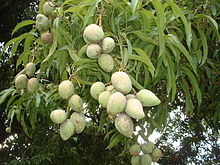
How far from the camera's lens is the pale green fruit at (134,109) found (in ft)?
2.26

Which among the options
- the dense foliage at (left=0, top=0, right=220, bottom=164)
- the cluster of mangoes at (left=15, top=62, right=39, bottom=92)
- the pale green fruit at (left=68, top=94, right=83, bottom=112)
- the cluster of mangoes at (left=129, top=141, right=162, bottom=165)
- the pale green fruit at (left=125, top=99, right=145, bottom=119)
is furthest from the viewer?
the cluster of mangoes at (left=129, top=141, right=162, bottom=165)

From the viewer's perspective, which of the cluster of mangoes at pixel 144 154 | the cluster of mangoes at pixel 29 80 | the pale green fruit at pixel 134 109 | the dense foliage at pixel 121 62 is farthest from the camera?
the cluster of mangoes at pixel 144 154

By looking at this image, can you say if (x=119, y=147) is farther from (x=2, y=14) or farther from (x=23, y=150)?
(x=2, y=14)

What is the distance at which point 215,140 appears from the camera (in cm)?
492

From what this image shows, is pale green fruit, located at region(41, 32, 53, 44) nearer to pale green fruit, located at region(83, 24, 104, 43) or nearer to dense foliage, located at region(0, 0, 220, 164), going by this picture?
dense foliage, located at region(0, 0, 220, 164)

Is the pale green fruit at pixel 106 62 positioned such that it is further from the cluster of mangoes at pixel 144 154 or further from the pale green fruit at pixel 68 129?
the cluster of mangoes at pixel 144 154

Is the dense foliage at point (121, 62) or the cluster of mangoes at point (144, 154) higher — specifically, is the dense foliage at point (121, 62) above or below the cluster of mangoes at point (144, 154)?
above

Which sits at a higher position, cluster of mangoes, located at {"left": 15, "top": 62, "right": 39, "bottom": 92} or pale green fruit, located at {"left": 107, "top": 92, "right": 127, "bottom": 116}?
cluster of mangoes, located at {"left": 15, "top": 62, "right": 39, "bottom": 92}

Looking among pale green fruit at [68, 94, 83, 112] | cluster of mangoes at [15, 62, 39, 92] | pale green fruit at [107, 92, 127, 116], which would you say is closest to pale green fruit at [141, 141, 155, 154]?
cluster of mangoes at [15, 62, 39, 92]

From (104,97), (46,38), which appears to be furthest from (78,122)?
(46,38)

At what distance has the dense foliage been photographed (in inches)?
37.0

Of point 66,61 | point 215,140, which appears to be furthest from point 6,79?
point 215,140

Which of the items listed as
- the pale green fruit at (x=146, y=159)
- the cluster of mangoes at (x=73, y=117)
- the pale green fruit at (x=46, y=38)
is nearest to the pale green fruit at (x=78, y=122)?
the cluster of mangoes at (x=73, y=117)

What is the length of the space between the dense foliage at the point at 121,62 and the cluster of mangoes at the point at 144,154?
0.33 ft
